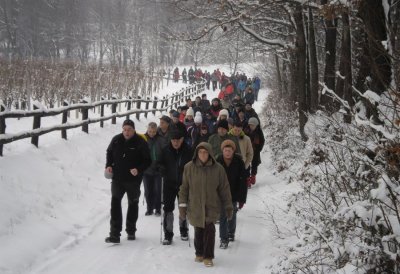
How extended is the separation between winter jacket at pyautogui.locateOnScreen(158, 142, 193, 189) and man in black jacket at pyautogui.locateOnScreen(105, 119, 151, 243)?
0.44 metres

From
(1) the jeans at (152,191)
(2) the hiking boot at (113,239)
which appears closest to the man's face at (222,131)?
(1) the jeans at (152,191)

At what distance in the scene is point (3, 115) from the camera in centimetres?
805

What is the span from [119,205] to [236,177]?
71.6 inches

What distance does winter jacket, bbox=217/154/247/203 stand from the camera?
6605 millimetres

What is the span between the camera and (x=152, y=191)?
826 centimetres

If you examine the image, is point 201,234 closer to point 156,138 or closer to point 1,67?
point 156,138

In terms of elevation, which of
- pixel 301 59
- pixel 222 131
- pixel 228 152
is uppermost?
pixel 301 59

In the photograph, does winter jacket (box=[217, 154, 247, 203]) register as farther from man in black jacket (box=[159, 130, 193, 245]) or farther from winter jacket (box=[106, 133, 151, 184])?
winter jacket (box=[106, 133, 151, 184])

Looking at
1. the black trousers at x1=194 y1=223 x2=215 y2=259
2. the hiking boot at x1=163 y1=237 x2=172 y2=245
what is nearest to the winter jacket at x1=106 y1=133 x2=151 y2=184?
the hiking boot at x1=163 y1=237 x2=172 y2=245

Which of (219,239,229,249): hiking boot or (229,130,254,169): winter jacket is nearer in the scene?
(219,239,229,249): hiking boot

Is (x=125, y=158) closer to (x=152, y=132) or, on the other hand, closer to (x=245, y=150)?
(x=152, y=132)

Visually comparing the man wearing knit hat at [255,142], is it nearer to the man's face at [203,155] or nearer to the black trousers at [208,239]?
the black trousers at [208,239]

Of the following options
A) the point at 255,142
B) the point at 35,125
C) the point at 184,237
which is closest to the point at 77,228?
the point at 184,237

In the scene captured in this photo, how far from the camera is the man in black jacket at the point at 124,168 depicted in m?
6.62
